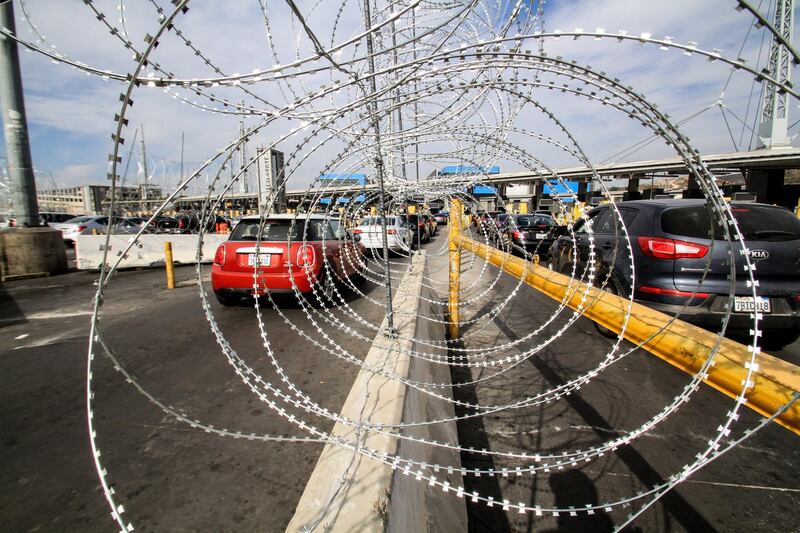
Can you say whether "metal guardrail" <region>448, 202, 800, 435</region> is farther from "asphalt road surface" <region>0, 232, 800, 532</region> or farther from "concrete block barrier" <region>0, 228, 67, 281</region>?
"concrete block barrier" <region>0, 228, 67, 281</region>

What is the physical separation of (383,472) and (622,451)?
2.18 metres

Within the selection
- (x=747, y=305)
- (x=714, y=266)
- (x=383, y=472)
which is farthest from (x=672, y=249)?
(x=383, y=472)

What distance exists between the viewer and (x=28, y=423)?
303 centimetres

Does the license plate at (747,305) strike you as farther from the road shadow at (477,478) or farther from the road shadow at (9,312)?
the road shadow at (9,312)

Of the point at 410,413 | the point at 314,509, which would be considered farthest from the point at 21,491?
the point at 410,413

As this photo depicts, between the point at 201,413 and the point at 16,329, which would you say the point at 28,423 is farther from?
the point at 16,329

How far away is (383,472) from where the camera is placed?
5.31ft

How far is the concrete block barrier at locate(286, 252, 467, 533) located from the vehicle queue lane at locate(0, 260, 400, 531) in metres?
0.76

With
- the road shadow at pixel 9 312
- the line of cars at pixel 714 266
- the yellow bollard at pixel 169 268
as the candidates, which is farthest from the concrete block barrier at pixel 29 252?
the line of cars at pixel 714 266

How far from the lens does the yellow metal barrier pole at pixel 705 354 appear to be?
4.25 ft

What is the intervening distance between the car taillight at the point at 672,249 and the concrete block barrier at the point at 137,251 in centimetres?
1107

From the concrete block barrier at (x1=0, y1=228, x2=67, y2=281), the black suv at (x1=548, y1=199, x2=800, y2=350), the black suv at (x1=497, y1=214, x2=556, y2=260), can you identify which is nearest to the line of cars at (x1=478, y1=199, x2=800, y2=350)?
the black suv at (x1=548, y1=199, x2=800, y2=350)

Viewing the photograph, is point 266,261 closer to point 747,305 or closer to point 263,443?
point 263,443

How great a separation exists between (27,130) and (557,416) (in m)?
12.1
